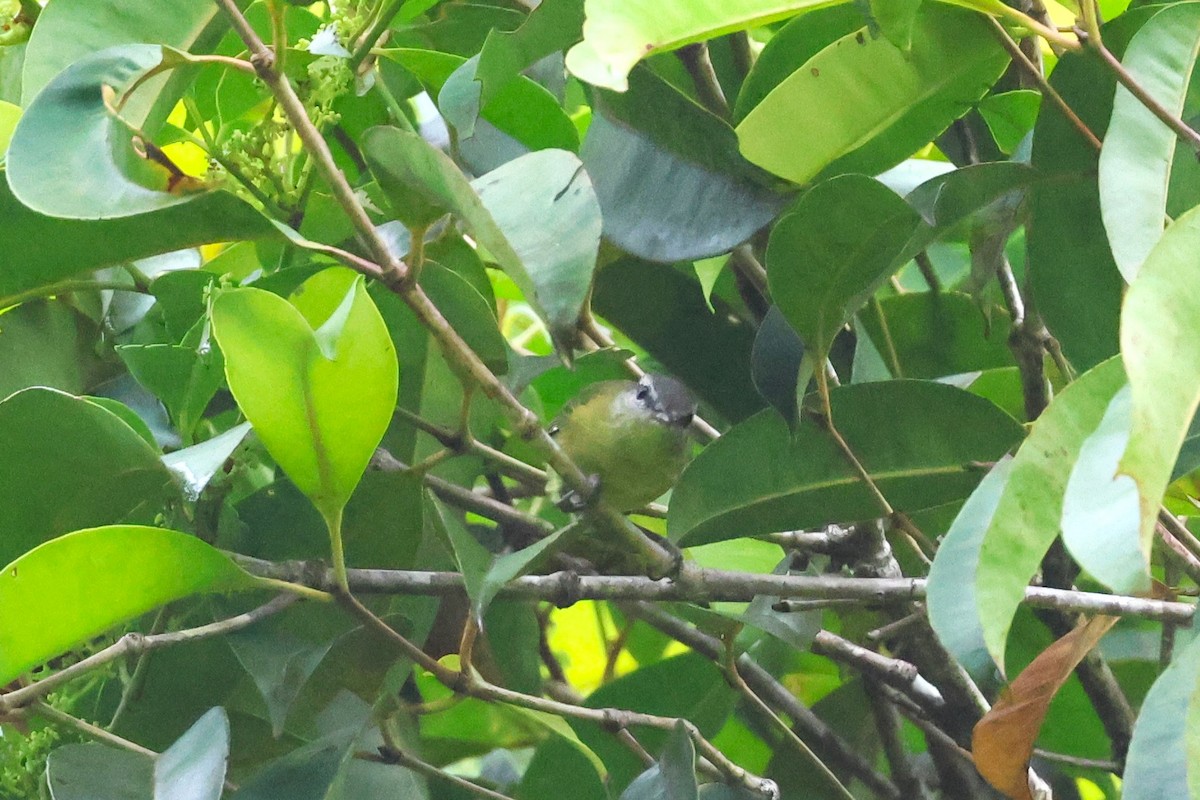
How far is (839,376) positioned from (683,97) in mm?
320

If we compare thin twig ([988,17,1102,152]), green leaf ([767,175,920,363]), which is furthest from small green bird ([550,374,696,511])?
thin twig ([988,17,1102,152])

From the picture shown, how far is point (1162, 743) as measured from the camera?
55 centimetres

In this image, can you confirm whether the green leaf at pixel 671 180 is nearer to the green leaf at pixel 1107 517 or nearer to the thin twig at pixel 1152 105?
the thin twig at pixel 1152 105

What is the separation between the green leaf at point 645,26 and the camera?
1.62ft

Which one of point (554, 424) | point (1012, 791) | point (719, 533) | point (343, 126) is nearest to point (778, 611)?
point (719, 533)

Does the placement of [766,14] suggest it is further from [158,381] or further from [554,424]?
[554,424]

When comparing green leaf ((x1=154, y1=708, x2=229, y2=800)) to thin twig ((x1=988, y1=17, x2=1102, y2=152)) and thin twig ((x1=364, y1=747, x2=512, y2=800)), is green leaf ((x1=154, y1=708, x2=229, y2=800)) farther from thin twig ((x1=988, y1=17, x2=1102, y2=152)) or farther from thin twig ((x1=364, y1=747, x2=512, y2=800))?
thin twig ((x1=988, y1=17, x2=1102, y2=152))

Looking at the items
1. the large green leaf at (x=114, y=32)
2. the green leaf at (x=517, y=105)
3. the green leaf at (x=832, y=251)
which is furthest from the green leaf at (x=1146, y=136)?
the large green leaf at (x=114, y=32)

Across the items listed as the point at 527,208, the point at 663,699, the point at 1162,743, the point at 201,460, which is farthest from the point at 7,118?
the point at 1162,743

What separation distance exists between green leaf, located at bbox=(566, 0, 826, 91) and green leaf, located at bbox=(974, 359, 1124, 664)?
23 centimetres

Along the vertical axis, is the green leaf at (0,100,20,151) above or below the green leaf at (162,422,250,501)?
above

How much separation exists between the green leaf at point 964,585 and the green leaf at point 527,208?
195 millimetres

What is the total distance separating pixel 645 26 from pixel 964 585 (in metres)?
0.29

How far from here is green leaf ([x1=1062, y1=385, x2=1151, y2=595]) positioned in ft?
1.25
